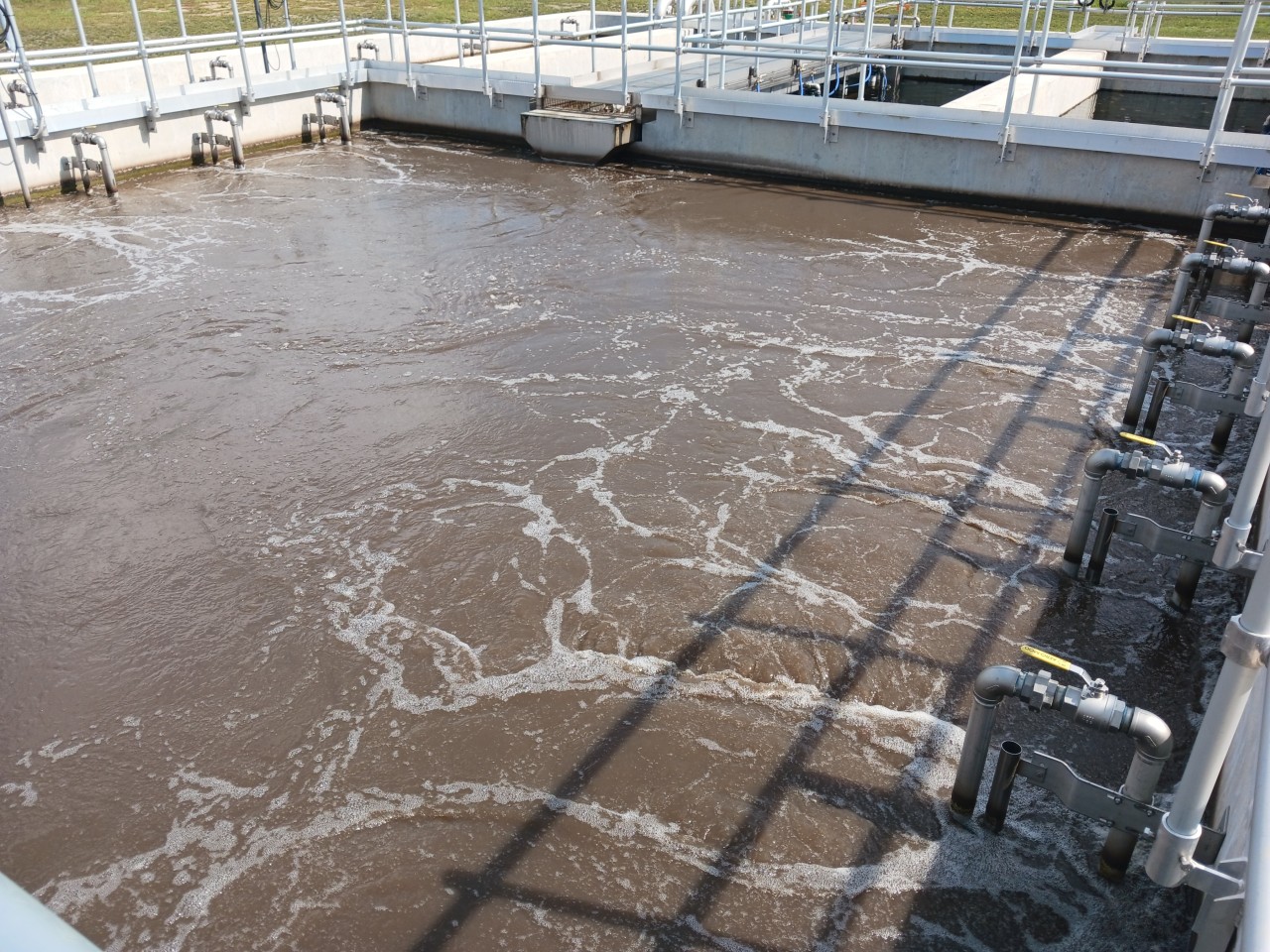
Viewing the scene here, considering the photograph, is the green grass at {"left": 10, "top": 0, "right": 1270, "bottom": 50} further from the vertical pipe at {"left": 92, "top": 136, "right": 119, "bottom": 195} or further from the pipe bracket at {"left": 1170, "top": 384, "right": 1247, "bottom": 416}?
the pipe bracket at {"left": 1170, "top": 384, "right": 1247, "bottom": 416}

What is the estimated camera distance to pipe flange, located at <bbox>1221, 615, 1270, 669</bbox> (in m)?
1.85

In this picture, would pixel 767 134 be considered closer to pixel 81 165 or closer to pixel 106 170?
pixel 106 170

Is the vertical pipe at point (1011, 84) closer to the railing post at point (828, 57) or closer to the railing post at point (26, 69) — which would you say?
the railing post at point (828, 57)

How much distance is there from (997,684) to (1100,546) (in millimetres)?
1772

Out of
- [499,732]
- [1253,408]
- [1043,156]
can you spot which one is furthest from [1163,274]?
[499,732]

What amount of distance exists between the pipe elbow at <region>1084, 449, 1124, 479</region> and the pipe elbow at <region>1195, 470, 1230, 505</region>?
12.1 inches

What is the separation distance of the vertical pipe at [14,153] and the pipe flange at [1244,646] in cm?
1202

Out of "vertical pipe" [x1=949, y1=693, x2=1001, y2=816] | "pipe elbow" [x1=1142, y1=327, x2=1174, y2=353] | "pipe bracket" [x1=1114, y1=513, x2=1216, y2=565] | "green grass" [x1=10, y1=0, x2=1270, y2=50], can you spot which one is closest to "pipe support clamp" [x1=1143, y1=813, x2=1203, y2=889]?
"vertical pipe" [x1=949, y1=693, x2=1001, y2=816]

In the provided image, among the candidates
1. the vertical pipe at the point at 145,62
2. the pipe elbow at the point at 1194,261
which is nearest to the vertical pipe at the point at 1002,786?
the pipe elbow at the point at 1194,261

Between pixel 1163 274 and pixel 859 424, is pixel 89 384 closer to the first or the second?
pixel 859 424

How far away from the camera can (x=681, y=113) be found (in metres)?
12.4

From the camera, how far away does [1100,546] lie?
14.9ft

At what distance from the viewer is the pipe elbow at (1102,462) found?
4176mm

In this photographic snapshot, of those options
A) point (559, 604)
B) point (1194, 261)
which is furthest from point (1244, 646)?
point (1194, 261)
